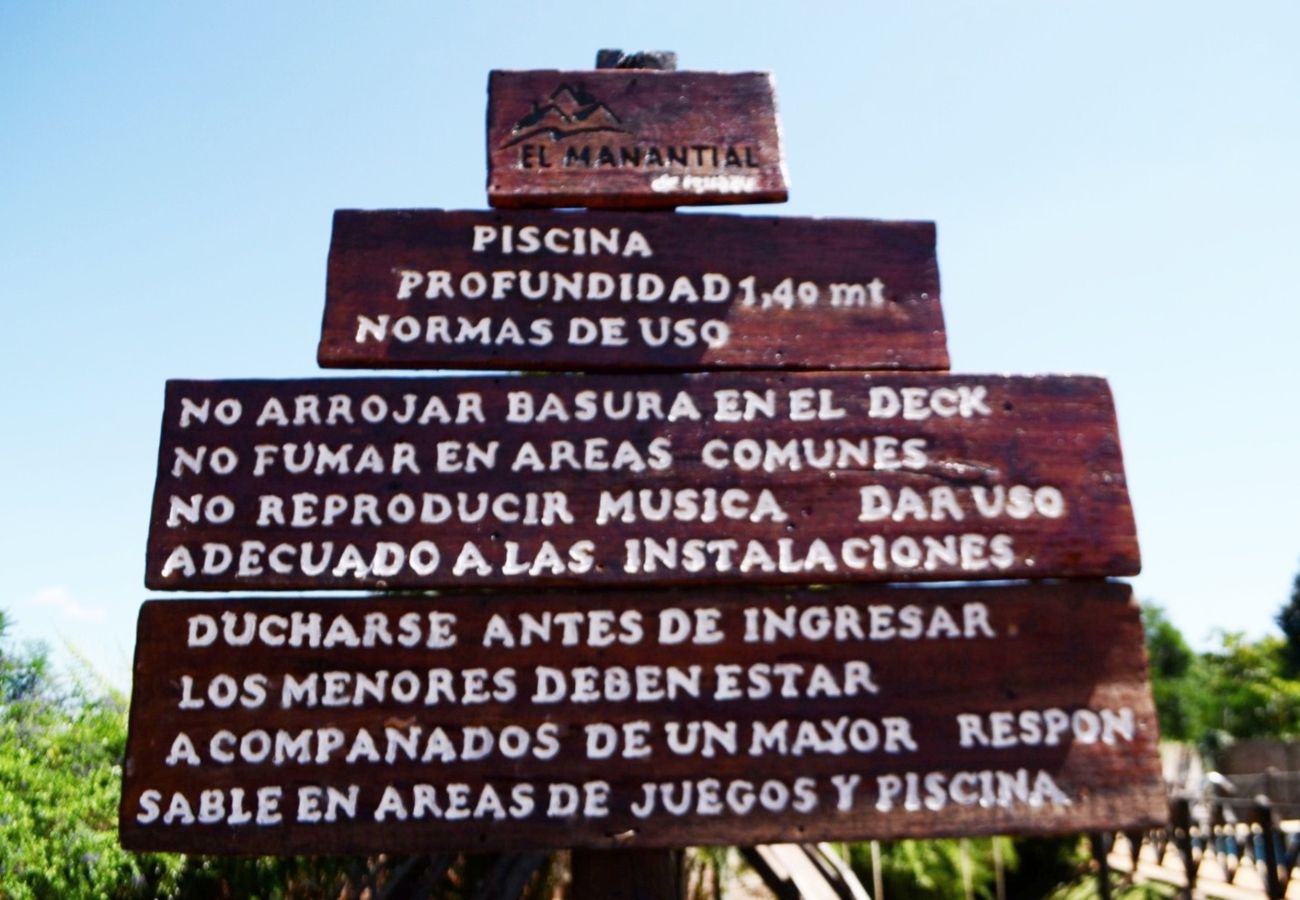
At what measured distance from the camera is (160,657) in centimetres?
246

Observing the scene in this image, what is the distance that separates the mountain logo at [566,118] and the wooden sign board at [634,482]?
3.10ft

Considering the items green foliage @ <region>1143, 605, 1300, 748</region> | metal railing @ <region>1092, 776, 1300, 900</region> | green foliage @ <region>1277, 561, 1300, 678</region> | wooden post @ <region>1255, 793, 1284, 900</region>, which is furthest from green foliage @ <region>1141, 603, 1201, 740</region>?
wooden post @ <region>1255, 793, 1284, 900</region>

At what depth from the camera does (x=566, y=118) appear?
3.13 m

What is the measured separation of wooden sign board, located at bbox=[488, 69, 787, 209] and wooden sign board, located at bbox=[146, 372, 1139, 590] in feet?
2.31

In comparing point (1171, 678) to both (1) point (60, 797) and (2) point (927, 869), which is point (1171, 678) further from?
(1) point (60, 797)

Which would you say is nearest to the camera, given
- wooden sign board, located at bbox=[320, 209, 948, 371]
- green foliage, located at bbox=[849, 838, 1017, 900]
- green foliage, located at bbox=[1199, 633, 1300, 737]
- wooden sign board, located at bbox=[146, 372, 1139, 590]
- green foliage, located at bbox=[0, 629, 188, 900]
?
wooden sign board, located at bbox=[146, 372, 1139, 590]

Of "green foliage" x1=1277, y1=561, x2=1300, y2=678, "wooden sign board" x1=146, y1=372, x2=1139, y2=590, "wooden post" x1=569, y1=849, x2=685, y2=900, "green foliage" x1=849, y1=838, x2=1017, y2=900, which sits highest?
"green foliage" x1=1277, y1=561, x2=1300, y2=678

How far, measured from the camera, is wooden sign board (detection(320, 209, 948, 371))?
280cm

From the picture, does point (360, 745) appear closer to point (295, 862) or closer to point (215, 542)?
point (215, 542)

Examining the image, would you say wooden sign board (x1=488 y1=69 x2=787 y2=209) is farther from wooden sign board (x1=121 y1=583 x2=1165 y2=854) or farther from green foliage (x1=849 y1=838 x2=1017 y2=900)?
green foliage (x1=849 y1=838 x2=1017 y2=900)

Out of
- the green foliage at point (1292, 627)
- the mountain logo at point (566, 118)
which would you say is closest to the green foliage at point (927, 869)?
the mountain logo at point (566, 118)

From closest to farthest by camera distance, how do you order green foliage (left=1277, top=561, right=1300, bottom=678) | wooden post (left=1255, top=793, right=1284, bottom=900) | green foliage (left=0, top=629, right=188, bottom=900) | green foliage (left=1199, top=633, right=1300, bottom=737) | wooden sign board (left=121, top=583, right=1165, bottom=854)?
wooden sign board (left=121, top=583, right=1165, bottom=854), green foliage (left=0, top=629, right=188, bottom=900), wooden post (left=1255, top=793, right=1284, bottom=900), green foliage (left=1199, top=633, right=1300, bottom=737), green foliage (left=1277, top=561, right=1300, bottom=678)

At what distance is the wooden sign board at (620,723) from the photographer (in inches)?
92.7

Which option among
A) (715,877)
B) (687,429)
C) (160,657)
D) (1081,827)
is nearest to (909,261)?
(687,429)
